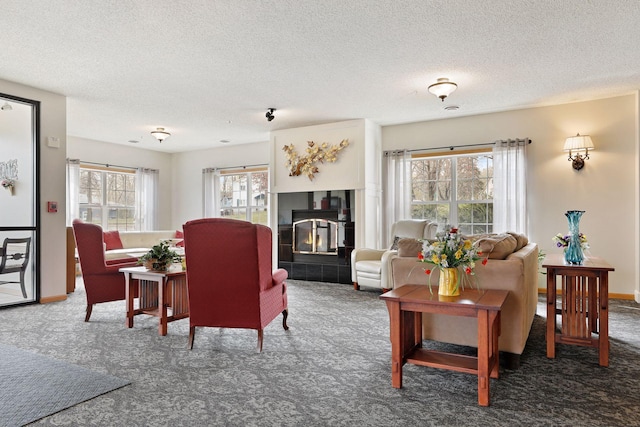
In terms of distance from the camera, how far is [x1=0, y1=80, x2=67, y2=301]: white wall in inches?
Answer: 189

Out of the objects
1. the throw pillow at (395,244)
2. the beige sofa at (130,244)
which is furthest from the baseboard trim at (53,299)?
the throw pillow at (395,244)

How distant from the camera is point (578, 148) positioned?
16.8 ft

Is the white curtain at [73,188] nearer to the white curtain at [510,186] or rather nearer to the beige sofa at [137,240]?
the beige sofa at [137,240]

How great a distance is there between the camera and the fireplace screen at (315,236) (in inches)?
253

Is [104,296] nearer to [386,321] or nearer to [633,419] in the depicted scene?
[386,321]

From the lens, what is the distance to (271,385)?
2467 mm

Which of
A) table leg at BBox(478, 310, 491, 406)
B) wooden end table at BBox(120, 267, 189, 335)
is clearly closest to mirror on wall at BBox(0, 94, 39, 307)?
wooden end table at BBox(120, 267, 189, 335)

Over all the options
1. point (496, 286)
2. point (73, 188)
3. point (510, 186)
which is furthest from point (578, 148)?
point (73, 188)

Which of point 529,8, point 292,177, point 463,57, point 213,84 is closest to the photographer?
point 529,8

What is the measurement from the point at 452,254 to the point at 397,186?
13.1ft

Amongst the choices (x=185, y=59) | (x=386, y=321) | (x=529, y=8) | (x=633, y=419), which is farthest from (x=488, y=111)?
(x=633, y=419)

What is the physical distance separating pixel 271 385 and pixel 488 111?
492cm

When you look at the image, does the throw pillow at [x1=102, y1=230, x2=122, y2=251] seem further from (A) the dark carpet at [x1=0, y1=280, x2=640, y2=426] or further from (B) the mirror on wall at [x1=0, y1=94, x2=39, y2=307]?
(A) the dark carpet at [x1=0, y1=280, x2=640, y2=426]

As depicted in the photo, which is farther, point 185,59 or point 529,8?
point 185,59
